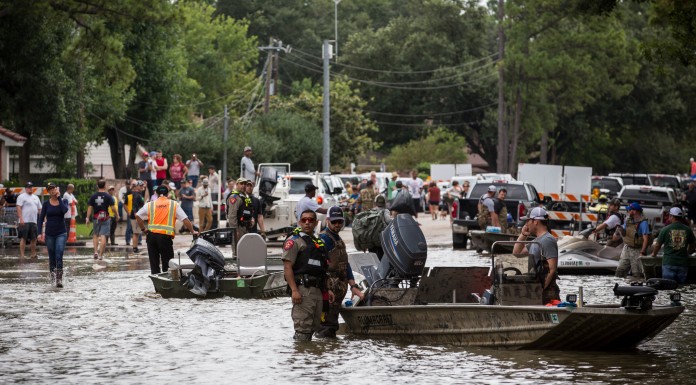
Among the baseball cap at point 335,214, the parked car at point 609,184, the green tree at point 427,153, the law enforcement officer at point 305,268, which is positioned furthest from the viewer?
the green tree at point 427,153

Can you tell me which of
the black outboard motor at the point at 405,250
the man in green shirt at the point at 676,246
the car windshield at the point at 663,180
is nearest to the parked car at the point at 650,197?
the man in green shirt at the point at 676,246

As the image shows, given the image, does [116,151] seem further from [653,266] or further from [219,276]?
[219,276]

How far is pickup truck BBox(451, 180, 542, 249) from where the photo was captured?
3272 cm

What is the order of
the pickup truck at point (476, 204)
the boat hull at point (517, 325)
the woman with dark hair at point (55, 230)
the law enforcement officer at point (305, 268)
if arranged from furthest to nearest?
the pickup truck at point (476, 204)
the woman with dark hair at point (55, 230)
the law enforcement officer at point (305, 268)
the boat hull at point (517, 325)

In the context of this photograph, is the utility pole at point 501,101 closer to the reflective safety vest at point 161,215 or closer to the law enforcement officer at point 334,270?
the reflective safety vest at point 161,215

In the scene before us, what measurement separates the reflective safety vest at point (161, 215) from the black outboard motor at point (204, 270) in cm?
179

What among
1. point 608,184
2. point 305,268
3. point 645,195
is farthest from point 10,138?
point 305,268

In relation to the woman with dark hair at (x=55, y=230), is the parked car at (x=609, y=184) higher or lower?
higher

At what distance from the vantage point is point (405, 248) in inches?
623

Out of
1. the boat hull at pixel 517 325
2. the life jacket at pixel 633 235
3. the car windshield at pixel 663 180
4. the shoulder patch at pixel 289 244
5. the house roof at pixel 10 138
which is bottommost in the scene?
the boat hull at pixel 517 325

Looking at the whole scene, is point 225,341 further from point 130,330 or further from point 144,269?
point 144,269

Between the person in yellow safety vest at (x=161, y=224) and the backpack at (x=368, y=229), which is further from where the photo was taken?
the person in yellow safety vest at (x=161, y=224)

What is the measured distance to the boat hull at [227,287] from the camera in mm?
19641

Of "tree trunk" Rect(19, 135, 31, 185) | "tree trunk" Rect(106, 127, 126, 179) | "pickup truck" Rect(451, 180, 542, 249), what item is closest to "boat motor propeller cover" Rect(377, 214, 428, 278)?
"pickup truck" Rect(451, 180, 542, 249)
